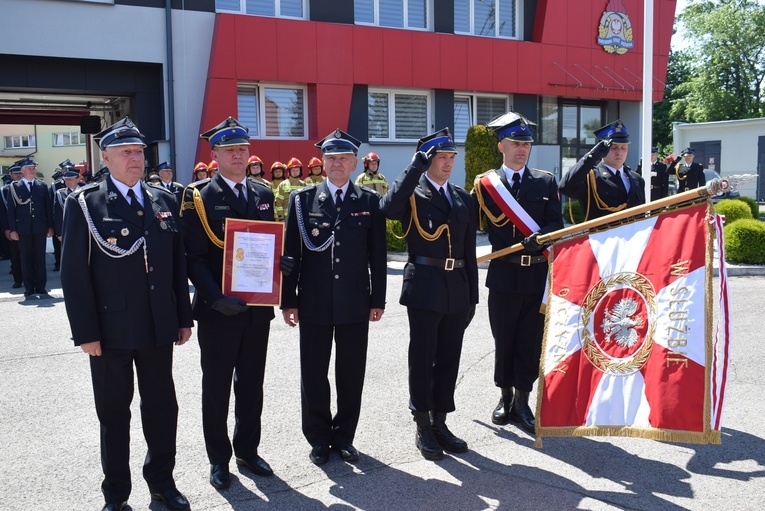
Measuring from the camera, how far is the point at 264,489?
14.5 feet

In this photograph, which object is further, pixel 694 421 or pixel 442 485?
pixel 442 485

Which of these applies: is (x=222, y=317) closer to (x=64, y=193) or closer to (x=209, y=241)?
(x=209, y=241)

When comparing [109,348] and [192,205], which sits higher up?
[192,205]

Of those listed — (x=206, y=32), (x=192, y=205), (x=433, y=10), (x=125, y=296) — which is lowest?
(x=125, y=296)

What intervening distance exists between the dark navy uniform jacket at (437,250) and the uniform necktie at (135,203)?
158 cm

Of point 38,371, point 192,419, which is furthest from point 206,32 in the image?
point 192,419

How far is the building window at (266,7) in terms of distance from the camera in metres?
18.4

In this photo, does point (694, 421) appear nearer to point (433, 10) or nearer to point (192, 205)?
point (192, 205)

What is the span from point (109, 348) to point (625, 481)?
3116mm

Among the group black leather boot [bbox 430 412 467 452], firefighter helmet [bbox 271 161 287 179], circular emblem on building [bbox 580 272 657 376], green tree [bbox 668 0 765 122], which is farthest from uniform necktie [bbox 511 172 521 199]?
green tree [bbox 668 0 765 122]

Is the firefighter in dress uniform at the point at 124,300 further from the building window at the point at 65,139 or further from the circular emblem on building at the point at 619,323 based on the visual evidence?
the building window at the point at 65,139

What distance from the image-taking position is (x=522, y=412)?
552cm

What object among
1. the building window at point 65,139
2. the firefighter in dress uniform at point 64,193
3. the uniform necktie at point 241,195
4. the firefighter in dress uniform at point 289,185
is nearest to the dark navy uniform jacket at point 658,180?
the firefighter in dress uniform at point 289,185

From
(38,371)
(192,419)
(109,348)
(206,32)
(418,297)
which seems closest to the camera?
(109,348)
